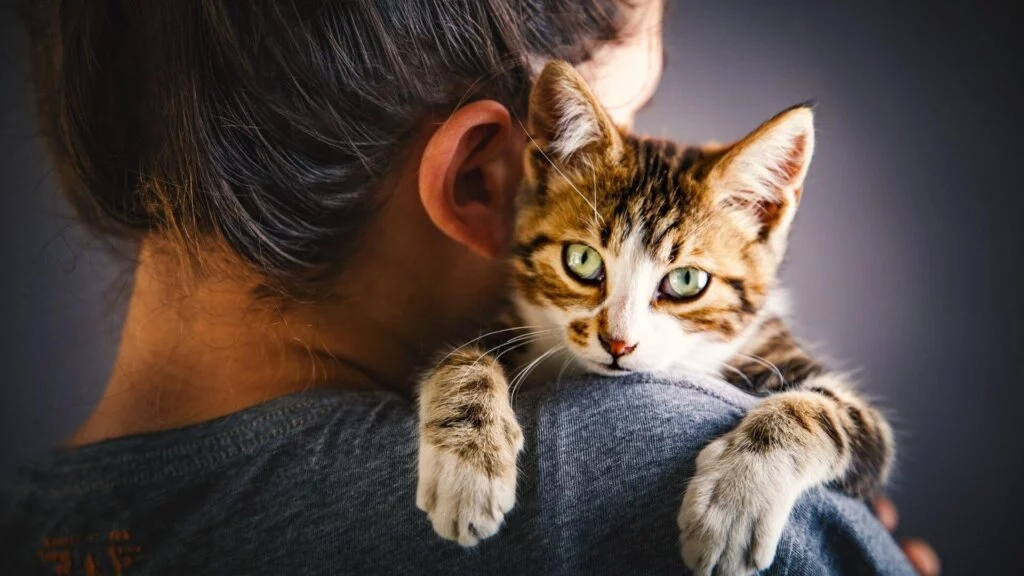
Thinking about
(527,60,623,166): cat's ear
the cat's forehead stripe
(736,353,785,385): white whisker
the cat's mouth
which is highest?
(527,60,623,166): cat's ear

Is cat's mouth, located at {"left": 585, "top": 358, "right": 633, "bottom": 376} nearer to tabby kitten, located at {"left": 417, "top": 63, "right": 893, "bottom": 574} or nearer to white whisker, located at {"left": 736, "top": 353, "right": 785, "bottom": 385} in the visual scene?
tabby kitten, located at {"left": 417, "top": 63, "right": 893, "bottom": 574}

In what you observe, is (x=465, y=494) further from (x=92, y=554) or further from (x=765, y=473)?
(x=92, y=554)

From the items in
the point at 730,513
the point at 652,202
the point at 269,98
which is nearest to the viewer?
the point at 730,513

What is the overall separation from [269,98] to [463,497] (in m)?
0.47

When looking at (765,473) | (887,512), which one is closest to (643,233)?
(765,473)

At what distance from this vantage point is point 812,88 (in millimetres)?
987

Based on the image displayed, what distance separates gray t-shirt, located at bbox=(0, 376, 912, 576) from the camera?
26.2 inches

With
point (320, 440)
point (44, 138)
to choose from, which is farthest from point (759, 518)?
point (44, 138)

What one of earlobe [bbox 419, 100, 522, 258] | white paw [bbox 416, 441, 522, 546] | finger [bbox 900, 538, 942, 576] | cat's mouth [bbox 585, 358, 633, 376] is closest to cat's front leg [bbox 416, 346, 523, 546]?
white paw [bbox 416, 441, 522, 546]

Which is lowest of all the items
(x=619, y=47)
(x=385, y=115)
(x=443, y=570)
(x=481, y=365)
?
(x=443, y=570)

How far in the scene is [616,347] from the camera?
833 mm

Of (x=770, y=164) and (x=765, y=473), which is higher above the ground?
(x=770, y=164)

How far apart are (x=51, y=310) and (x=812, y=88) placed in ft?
3.69

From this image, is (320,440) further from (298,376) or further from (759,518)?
(759,518)
